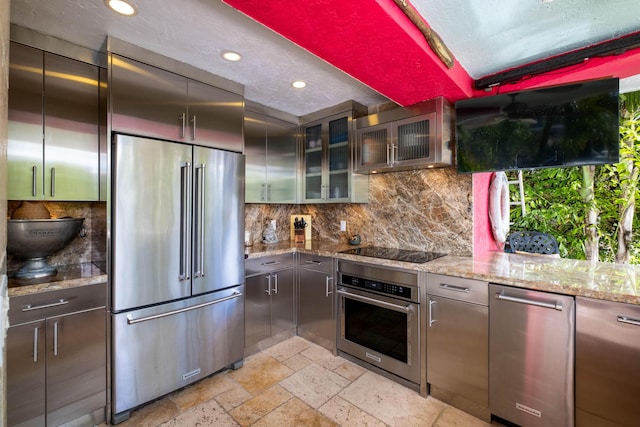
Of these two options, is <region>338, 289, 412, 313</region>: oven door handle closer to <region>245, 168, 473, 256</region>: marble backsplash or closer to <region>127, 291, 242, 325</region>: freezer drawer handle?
<region>245, 168, 473, 256</region>: marble backsplash

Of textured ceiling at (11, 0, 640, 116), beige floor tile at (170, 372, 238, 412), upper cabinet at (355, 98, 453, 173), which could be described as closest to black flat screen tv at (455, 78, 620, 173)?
upper cabinet at (355, 98, 453, 173)

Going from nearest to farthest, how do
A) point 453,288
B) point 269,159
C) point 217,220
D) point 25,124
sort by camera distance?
point 25,124
point 453,288
point 217,220
point 269,159

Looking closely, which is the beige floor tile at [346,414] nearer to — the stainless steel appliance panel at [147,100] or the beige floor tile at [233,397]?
the beige floor tile at [233,397]

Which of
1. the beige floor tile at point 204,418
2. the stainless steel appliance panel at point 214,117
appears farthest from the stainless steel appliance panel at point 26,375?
the stainless steel appliance panel at point 214,117

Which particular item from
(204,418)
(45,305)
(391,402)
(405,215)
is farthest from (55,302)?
(405,215)

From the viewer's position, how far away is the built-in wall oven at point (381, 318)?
218 centimetres

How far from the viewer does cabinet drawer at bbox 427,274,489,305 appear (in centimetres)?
187

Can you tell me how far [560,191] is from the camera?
3436 mm

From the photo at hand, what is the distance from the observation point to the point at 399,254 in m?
2.62

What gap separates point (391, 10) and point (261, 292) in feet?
8.04

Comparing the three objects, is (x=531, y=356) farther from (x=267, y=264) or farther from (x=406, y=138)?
(x=267, y=264)

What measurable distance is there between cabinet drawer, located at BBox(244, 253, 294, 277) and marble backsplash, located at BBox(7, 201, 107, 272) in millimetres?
1115

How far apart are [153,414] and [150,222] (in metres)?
1.34

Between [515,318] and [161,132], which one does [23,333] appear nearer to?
[161,132]
